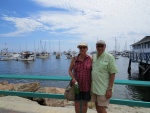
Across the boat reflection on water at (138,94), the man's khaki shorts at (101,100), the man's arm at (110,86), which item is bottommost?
the boat reflection on water at (138,94)

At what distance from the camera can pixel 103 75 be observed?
14.2 feet

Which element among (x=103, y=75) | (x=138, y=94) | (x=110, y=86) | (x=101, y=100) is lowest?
(x=138, y=94)

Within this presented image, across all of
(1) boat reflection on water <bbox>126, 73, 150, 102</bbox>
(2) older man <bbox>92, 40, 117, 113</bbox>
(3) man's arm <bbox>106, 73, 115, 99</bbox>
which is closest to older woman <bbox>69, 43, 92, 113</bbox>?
(2) older man <bbox>92, 40, 117, 113</bbox>

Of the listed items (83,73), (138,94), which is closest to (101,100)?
(83,73)

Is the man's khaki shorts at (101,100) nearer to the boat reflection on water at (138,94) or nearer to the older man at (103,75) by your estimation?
the older man at (103,75)

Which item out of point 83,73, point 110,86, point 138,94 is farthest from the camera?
point 138,94

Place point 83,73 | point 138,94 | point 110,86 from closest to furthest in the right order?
point 110,86
point 83,73
point 138,94

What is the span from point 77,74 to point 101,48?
0.67 meters

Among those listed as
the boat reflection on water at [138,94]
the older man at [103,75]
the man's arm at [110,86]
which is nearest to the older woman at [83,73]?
the older man at [103,75]

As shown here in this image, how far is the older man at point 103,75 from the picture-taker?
4.29 meters

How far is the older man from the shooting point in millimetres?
4285

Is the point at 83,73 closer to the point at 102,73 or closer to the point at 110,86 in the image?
the point at 102,73

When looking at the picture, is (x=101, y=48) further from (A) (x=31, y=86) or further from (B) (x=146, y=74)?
(B) (x=146, y=74)

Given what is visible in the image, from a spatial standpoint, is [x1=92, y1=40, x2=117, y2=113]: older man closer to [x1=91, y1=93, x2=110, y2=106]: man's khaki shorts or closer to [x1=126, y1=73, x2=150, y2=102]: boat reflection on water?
[x1=91, y1=93, x2=110, y2=106]: man's khaki shorts
